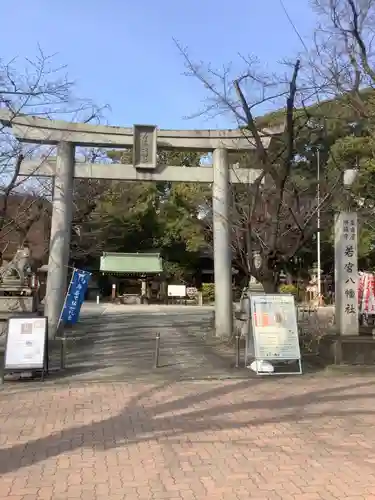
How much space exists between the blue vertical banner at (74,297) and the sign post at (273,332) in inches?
320

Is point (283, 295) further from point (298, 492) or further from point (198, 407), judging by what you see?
point (298, 492)

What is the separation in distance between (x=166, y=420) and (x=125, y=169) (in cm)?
1051

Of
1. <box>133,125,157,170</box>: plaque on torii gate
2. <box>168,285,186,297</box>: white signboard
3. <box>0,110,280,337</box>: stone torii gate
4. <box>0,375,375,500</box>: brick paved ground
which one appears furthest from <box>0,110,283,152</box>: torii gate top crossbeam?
<box>168,285,186,297</box>: white signboard

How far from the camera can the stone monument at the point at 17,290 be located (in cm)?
1827

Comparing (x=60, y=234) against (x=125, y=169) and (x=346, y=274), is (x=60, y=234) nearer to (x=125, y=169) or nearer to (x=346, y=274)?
(x=125, y=169)

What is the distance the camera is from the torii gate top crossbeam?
15.1 m

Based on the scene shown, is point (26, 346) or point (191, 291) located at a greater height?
point (191, 291)

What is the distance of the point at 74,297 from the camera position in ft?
57.6

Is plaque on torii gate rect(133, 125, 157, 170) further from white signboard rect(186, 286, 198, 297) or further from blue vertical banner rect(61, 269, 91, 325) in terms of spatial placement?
white signboard rect(186, 286, 198, 297)

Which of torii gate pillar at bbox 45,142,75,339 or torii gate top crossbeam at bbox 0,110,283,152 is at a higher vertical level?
Result: torii gate top crossbeam at bbox 0,110,283,152

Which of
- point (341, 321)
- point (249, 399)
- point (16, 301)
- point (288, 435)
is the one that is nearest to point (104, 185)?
point (16, 301)

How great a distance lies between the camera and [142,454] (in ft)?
18.0

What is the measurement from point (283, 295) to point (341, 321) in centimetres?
234

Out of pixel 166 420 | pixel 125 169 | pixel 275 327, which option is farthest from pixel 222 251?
pixel 166 420
